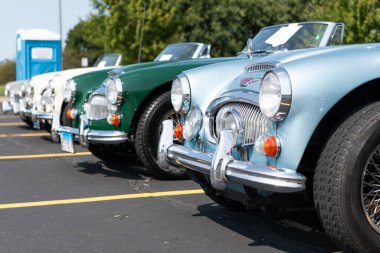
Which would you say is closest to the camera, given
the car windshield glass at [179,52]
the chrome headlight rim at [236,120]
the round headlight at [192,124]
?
the chrome headlight rim at [236,120]

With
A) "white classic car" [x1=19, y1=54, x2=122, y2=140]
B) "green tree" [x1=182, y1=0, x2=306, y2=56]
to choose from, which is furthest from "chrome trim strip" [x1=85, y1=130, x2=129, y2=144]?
"green tree" [x1=182, y1=0, x2=306, y2=56]

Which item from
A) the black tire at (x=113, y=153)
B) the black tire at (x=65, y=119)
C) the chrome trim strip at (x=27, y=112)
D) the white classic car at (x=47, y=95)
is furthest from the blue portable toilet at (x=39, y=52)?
the black tire at (x=113, y=153)

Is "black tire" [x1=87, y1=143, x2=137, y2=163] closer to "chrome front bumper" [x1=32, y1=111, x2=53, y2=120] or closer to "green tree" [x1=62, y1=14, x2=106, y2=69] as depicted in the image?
"chrome front bumper" [x1=32, y1=111, x2=53, y2=120]

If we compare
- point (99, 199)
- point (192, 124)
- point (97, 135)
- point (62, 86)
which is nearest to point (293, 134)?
point (192, 124)

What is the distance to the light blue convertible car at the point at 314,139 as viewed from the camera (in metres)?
3.18

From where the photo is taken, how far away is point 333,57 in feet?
11.3

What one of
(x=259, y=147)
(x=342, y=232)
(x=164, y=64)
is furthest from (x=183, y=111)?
(x=164, y=64)

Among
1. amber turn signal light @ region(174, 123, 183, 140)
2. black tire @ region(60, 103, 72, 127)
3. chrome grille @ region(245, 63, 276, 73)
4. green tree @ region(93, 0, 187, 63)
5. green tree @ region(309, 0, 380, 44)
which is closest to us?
chrome grille @ region(245, 63, 276, 73)

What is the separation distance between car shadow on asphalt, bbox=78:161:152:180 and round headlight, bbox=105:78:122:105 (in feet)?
2.89

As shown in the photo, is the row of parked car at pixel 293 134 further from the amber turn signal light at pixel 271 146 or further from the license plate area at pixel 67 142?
the license plate area at pixel 67 142

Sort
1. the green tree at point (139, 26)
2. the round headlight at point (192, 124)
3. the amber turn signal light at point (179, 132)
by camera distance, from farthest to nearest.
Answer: the green tree at point (139, 26) → the amber turn signal light at point (179, 132) → the round headlight at point (192, 124)

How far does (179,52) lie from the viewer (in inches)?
324

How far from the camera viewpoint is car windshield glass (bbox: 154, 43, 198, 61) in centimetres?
811

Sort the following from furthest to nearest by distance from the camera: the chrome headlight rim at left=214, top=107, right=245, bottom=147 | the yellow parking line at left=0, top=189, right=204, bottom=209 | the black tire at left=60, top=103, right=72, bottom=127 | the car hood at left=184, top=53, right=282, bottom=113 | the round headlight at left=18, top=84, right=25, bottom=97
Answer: the round headlight at left=18, top=84, right=25, bottom=97
the black tire at left=60, top=103, right=72, bottom=127
the yellow parking line at left=0, top=189, right=204, bottom=209
the car hood at left=184, top=53, right=282, bottom=113
the chrome headlight rim at left=214, top=107, right=245, bottom=147
